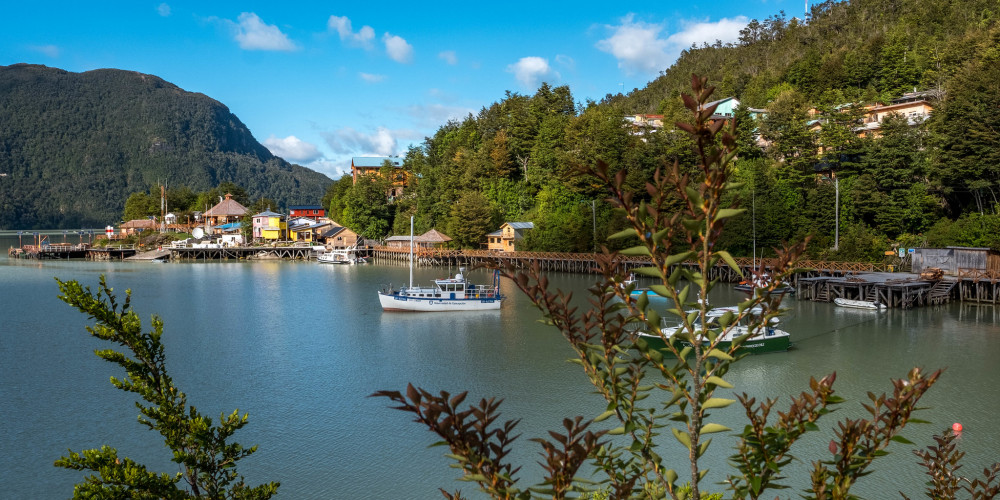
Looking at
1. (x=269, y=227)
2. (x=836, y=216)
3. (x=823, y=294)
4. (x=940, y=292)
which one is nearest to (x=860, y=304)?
(x=823, y=294)

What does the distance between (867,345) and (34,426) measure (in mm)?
24672

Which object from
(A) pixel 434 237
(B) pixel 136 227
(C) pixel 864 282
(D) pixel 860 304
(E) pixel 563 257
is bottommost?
(D) pixel 860 304

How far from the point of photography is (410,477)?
41.7ft

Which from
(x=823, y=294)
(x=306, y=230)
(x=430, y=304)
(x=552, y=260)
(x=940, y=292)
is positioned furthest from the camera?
(x=306, y=230)

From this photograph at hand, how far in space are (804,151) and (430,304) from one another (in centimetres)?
2959

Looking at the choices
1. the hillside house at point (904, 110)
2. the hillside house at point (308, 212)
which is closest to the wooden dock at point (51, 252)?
the hillside house at point (308, 212)

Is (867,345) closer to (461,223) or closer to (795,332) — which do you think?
(795,332)

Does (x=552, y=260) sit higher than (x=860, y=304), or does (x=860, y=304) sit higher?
(x=552, y=260)

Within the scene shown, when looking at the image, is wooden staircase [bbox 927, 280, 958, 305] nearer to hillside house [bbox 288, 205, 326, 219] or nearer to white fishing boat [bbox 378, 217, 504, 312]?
white fishing boat [bbox 378, 217, 504, 312]

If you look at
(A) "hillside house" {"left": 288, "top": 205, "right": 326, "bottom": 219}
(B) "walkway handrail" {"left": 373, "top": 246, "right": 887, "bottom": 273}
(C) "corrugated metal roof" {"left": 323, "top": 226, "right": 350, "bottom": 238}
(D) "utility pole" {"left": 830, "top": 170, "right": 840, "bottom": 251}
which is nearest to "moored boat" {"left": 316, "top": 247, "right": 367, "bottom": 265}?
(B) "walkway handrail" {"left": 373, "top": 246, "right": 887, "bottom": 273}

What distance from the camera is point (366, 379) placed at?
1980 cm

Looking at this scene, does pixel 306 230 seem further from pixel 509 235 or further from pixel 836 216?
pixel 836 216

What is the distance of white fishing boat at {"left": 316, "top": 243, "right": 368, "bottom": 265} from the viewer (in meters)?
61.8

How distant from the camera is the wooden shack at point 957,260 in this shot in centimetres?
3183
